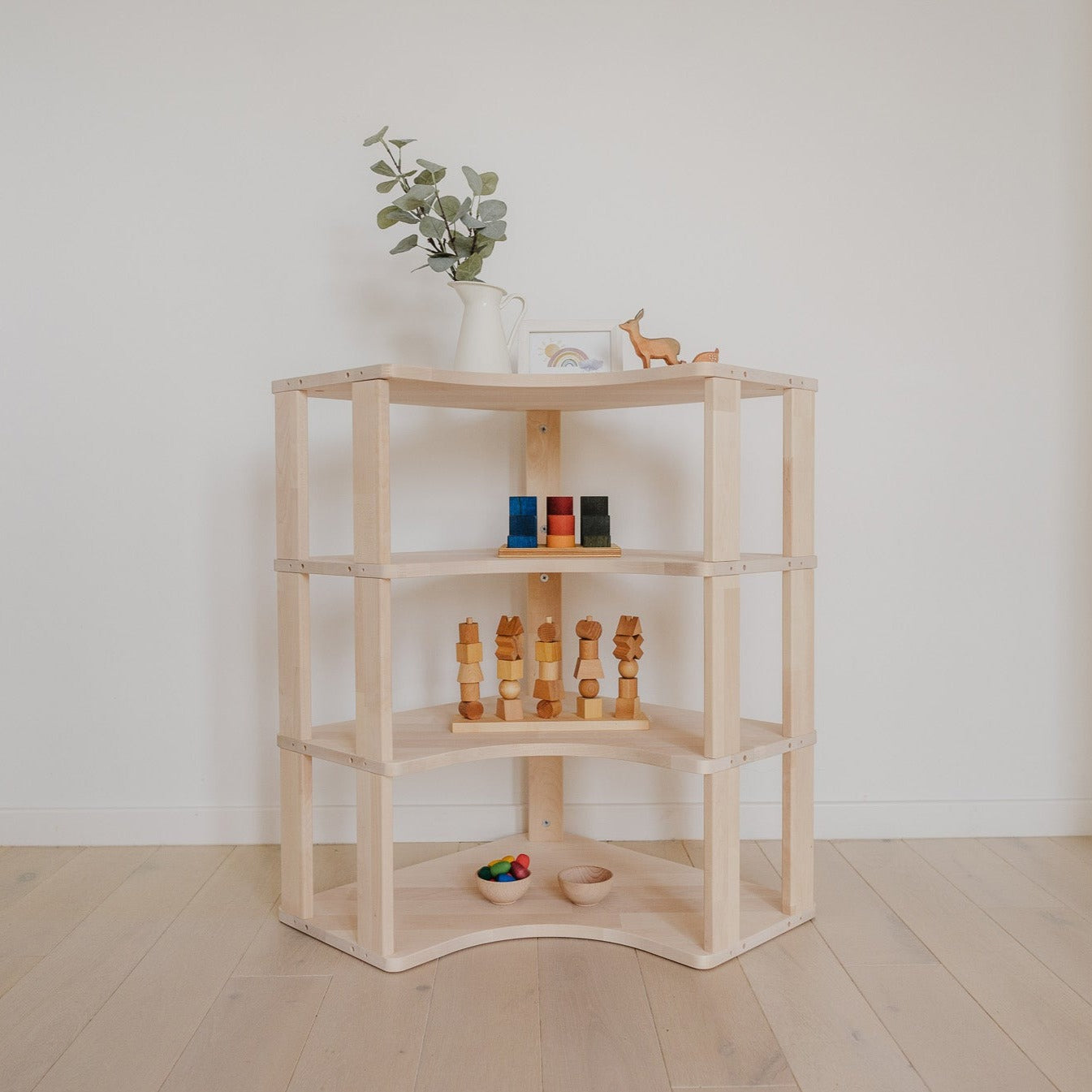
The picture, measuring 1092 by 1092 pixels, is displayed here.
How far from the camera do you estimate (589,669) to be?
202 centimetres

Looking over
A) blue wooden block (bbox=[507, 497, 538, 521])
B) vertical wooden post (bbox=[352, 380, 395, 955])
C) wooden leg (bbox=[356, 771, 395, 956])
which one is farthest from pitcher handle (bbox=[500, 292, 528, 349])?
wooden leg (bbox=[356, 771, 395, 956])

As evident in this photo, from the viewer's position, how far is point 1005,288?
2.40 m

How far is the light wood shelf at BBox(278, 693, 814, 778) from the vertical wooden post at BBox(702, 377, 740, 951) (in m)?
0.05

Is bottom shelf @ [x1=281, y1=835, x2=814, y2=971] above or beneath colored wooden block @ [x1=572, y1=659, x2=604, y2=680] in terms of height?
beneath

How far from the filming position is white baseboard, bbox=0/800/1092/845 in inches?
94.6

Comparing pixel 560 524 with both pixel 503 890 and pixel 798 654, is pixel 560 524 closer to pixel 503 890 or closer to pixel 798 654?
pixel 798 654

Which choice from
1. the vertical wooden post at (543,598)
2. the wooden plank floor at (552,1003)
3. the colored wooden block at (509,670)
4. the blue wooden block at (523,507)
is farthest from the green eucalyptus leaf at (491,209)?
the wooden plank floor at (552,1003)

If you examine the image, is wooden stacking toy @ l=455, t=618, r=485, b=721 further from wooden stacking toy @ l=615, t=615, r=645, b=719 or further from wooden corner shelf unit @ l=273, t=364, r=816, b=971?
wooden stacking toy @ l=615, t=615, r=645, b=719

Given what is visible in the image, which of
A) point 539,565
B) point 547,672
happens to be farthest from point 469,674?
point 539,565

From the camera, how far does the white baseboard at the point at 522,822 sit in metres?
2.40

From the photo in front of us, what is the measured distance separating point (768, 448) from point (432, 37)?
1216 mm

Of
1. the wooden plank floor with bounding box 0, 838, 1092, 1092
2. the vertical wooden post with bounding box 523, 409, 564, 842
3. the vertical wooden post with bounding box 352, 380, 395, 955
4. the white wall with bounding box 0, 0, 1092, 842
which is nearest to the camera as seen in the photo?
the wooden plank floor with bounding box 0, 838, 1092, 1092

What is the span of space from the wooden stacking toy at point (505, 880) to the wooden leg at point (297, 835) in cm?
32

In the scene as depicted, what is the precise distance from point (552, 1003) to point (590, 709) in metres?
0.58
